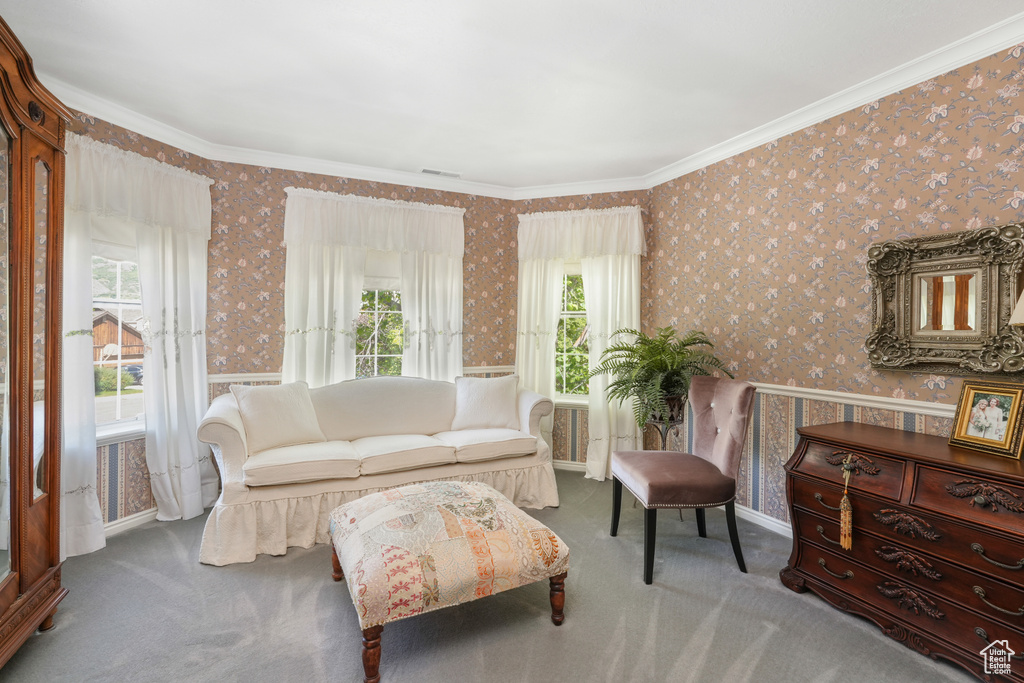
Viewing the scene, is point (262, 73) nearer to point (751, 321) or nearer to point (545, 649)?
point (545, 649)

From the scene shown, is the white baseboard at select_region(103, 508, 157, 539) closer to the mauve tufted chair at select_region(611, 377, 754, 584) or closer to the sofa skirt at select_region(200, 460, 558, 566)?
the sofa skirt at select_region(200, 460, 558, 566)

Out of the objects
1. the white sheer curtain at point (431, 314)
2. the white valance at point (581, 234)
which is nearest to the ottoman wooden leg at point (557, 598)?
the white sheer curtain at point (431, 314)

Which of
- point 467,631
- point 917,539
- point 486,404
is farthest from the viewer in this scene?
point 486,404

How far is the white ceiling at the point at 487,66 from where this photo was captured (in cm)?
207

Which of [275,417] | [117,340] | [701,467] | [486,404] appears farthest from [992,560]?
[117,340]

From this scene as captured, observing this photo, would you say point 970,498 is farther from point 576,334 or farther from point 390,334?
point 390,334

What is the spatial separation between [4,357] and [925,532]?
3444 millimetres

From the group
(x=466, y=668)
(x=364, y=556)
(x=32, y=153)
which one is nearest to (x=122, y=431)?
(x=32, y=153)

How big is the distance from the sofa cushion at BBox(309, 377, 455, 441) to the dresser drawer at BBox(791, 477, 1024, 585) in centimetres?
246

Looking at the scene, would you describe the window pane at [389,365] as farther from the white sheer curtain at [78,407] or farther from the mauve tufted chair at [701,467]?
the mauve tufted chair at [701,467]

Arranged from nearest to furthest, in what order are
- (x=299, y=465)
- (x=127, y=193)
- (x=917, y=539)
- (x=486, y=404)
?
1. (x=917, y=539)
2. (x=299, y=465)
3. (x=127, y=193)
4. (x=486, y=404)

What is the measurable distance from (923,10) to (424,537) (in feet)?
9.79

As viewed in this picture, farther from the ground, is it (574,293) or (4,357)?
(574,293)

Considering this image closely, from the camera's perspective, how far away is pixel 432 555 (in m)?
1.91
